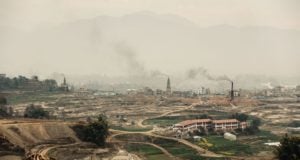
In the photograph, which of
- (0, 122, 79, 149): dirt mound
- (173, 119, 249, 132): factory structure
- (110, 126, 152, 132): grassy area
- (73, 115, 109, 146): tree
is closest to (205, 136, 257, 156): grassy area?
(173, 119, 249, 132): factory structure

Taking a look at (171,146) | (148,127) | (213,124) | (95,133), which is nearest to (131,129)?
(148,127)

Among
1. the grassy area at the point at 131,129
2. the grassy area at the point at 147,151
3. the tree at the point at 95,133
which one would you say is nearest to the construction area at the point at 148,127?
the grassy area at the point at 147,151

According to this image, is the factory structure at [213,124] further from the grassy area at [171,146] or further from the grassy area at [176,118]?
the grassy area at [171,146]

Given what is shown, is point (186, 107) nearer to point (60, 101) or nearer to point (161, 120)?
point (161, 120)

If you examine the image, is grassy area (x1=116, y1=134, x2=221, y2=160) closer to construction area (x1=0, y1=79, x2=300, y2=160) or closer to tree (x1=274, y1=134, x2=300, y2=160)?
construction area (x1=0, y1=79, x2=300, y2=160)

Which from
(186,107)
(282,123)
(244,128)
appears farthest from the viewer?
(186,107)

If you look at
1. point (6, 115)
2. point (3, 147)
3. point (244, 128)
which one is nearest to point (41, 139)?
point (3, 147)
